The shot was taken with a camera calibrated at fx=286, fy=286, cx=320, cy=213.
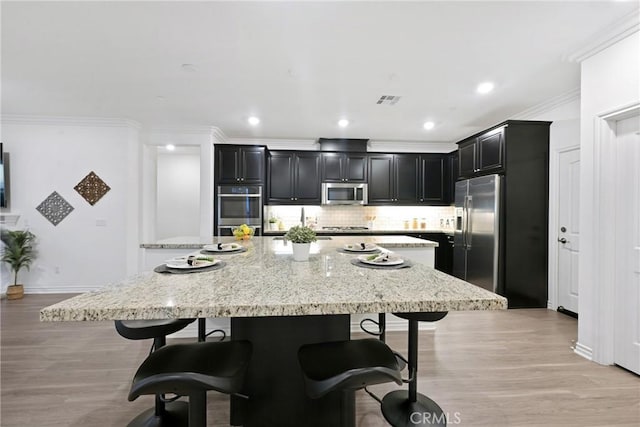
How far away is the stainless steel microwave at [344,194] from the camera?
17.6 ft

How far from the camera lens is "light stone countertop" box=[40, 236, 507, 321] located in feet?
3.11

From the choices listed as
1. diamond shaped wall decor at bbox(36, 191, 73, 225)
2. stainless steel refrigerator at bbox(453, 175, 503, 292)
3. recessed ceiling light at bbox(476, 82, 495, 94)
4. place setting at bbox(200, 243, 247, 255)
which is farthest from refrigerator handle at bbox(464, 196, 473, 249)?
diamond shaped wall decor at bbox(36, 191, 73, 225)

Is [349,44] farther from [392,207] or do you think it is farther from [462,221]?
[392,207]

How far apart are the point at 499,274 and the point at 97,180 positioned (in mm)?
5938

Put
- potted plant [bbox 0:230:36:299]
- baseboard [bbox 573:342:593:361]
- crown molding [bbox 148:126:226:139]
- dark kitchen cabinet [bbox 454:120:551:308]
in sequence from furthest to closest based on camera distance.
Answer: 1. crown molding [bbox 148:126:226:139]
2. potted plant [bbox 0:230:36:299]
3. dark kitchen cabinet [bbox 454:120:551:308]
4. baseboard [bbox 573:342:593:361]

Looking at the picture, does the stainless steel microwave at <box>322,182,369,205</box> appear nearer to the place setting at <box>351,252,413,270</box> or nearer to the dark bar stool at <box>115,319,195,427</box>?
the place setting at <box>351,252,413,270</box>

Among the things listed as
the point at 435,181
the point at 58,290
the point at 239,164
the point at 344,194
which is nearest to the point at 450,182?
the point at 435,181

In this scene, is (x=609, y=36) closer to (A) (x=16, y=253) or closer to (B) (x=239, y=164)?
(B) (x=239, y=164)

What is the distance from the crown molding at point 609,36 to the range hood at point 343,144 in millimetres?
3226

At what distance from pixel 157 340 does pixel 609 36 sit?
12.6 feet

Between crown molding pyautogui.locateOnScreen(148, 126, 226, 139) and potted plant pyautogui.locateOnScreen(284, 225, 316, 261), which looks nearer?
potted plant pyautogui.locateOnScreen(284, 225, 316, 261)

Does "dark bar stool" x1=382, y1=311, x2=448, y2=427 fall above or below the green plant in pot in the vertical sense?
below

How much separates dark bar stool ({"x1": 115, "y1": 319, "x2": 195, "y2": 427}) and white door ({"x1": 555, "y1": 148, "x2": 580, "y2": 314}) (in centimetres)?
415

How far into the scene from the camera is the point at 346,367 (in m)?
1.08
